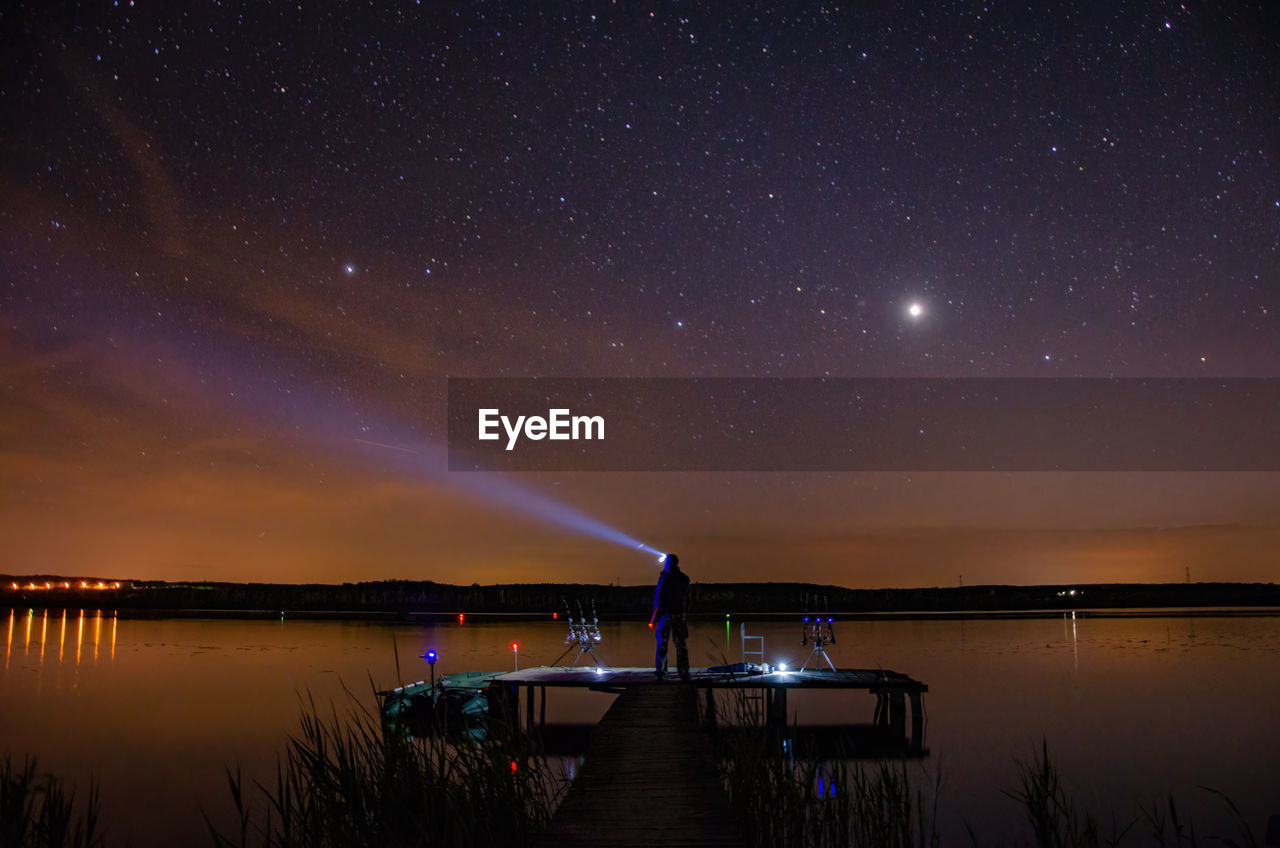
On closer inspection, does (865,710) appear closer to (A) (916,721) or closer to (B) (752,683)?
(A) (916,721)

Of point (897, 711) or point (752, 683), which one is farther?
point (897, 711)

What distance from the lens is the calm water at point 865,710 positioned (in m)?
18.3

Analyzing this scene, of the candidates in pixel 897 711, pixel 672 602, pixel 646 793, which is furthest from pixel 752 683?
pixel 646 793

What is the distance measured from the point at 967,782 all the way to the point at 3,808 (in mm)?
16457

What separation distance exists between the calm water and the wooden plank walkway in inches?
159

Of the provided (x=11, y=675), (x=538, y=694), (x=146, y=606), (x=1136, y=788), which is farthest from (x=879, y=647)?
(x=146, y=606)

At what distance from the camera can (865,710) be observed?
2825 centimetres

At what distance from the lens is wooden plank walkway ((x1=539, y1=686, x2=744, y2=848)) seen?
686 cm

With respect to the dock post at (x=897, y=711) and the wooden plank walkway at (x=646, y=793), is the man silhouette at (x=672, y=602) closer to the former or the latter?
the wooden plank walkway at (x=646, y=793)

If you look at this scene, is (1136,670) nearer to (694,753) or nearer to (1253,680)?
(1253,680)

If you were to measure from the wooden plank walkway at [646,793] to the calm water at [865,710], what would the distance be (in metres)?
4.03

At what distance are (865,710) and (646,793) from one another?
71.4 ft

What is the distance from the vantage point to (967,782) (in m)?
18.9

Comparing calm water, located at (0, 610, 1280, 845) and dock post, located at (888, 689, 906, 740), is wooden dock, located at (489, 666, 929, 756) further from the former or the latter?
calm water, located at (0, 610, 1280, 845)
